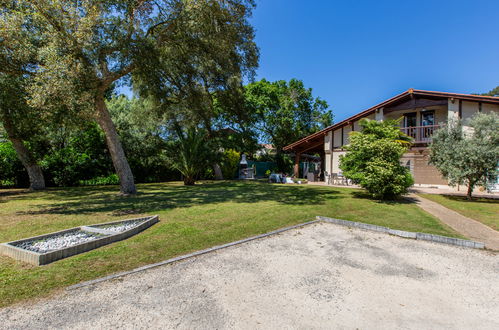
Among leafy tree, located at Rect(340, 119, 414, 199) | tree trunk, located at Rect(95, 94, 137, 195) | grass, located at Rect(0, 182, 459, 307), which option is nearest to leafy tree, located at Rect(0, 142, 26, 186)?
tree trunk, located at Rect(95, 94, 137, 195)

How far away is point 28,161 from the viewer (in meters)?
12.9

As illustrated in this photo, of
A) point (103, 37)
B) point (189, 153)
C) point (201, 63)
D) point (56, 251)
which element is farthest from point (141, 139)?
point (56, 251)

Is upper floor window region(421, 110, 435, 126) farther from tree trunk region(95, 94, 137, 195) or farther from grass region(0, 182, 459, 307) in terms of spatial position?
tree trunk region(95, 94, 137, 195)

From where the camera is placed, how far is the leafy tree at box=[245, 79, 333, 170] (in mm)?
28766

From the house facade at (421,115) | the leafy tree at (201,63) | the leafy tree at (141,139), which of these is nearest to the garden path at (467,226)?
the house facade at (421,115)

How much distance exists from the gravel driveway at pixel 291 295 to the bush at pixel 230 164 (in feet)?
61.0

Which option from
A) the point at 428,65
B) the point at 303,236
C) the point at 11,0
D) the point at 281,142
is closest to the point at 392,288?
the point at 303,236

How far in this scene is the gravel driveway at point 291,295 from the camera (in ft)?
8.05

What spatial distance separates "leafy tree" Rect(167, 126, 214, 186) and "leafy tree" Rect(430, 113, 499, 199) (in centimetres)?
1353

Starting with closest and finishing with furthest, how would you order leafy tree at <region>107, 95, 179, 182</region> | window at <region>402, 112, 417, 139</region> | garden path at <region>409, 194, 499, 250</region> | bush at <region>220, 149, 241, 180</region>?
garden path at <region>409, 194, 499, 250</region>, window at <region>402, 112, 417, 139</region>, leafy tree at <region>107, 95, 179, 182</region>, bush at <region>220, 149, 241, 180</region>

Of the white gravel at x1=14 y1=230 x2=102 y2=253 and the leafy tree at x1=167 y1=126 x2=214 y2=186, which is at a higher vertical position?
the leafy tree at x1=167 y1=126 x2=214 y2=186

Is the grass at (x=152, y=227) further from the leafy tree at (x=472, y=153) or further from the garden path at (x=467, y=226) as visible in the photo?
the leafy tree at (x=472, y=153)

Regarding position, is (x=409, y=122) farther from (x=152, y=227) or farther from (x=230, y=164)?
(x=152, y=227)

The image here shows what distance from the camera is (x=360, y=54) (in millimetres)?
19031
